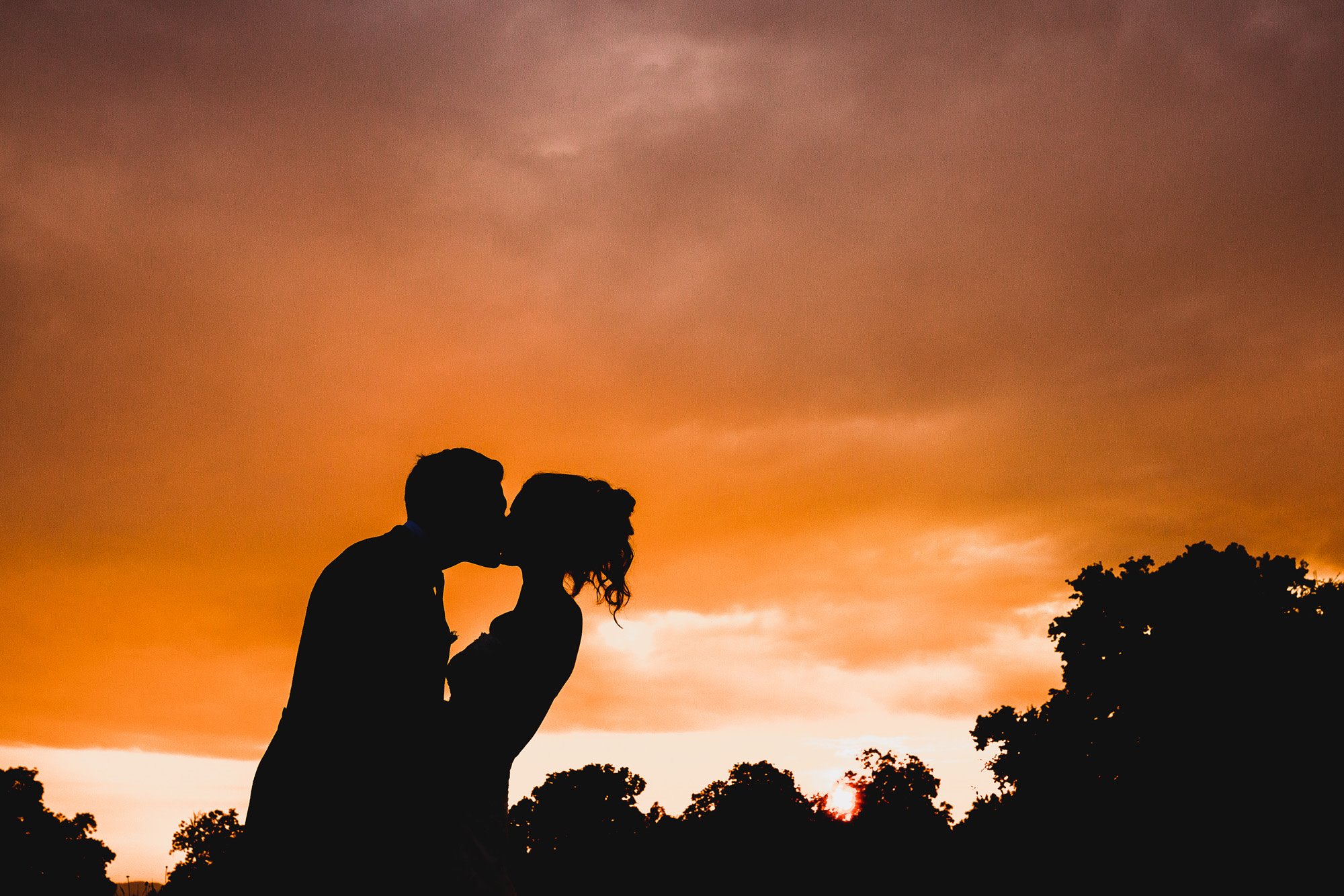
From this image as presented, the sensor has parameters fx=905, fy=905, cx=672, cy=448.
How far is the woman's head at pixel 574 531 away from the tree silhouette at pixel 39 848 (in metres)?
85.6

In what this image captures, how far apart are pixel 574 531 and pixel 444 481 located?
3.01ft

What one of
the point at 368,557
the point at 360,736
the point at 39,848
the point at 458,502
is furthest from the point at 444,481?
the point at 39,848

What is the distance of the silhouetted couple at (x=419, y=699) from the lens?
166 inches

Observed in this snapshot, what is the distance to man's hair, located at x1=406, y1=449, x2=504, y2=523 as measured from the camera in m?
5.47

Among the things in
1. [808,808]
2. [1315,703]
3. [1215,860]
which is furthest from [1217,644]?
[808,808]

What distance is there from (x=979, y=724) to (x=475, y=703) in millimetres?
52166

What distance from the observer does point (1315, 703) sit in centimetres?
4222

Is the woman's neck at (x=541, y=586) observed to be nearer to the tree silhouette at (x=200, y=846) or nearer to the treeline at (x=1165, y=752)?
the treeline at (x=1165, y=752)

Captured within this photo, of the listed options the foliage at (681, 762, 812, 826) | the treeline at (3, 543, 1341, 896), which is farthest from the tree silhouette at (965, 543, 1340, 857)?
the foliage at (681, 762, 812, 826)

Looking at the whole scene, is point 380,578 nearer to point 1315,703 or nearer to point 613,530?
point 613,530

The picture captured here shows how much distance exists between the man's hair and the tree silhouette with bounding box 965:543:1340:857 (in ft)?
149

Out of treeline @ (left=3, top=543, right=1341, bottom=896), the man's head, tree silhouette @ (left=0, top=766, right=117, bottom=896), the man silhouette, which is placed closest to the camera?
the man silhouette

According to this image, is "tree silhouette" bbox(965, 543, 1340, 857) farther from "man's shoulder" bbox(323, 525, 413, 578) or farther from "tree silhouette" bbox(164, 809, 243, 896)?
"tree silhouette" bbox(164, 809, 243, 896)

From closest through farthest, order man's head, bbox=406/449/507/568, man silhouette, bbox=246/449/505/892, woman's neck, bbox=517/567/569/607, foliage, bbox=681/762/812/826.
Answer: man silhouette, bbox=246/449/505/892 < man's head, bbox=406/449/507/568 < woman's neck, bbox=517/567/569/607 < foliage, bbox=681/762/812/826
